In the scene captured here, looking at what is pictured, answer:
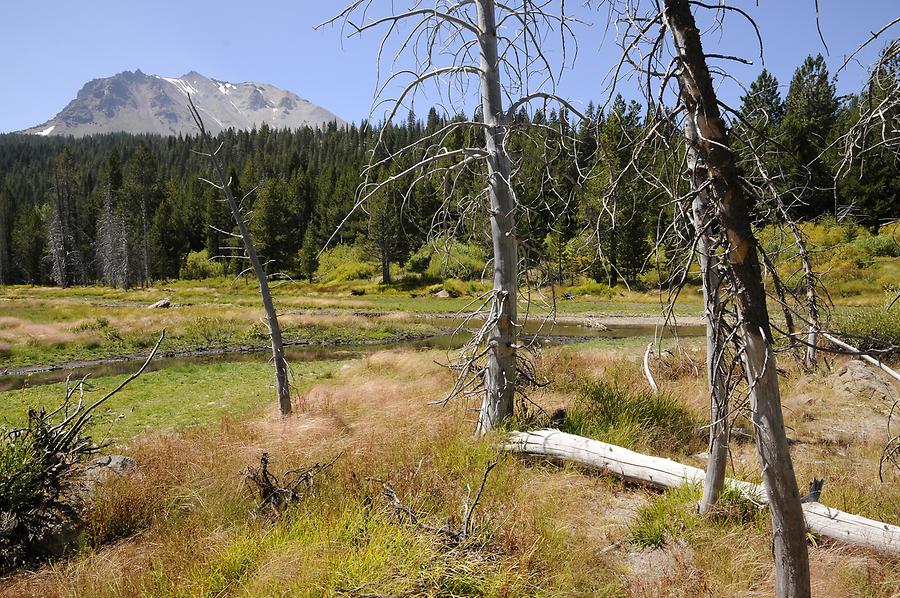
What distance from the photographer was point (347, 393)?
32.8 ft

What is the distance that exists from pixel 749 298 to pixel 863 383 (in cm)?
877

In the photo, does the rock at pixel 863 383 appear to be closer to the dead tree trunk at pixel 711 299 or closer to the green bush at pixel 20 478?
the dead tree trunk at pixel 711 299

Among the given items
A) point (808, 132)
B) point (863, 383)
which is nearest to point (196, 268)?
point (863, 383)

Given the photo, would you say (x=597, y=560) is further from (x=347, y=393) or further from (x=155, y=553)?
(x=347, y=393)

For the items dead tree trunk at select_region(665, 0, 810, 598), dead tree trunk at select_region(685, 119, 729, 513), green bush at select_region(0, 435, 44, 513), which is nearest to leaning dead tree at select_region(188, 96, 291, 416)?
green bush at select_region(0, 435, 44, 513)

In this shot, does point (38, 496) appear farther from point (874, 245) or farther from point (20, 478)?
point (874, 245)

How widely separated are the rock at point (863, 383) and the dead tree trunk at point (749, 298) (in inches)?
309

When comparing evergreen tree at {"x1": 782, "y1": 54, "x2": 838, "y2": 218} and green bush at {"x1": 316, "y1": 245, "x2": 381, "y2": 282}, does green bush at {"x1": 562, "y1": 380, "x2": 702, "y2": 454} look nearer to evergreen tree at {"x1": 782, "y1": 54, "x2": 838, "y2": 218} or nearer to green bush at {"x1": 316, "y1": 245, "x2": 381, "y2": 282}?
evergreen tree at {"x1": 782, "y1": 54, "x2": 838, "y2": 218}

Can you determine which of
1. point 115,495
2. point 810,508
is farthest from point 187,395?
point 810,508

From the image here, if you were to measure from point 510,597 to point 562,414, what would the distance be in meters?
3.89

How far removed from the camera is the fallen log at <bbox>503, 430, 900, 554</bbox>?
3.72 metres

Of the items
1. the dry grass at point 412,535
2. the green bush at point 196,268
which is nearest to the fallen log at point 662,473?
the dry grass at point 412,535

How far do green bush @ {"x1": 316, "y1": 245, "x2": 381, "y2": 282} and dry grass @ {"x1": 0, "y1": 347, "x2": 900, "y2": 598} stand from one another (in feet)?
162

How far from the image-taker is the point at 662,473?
495cm
